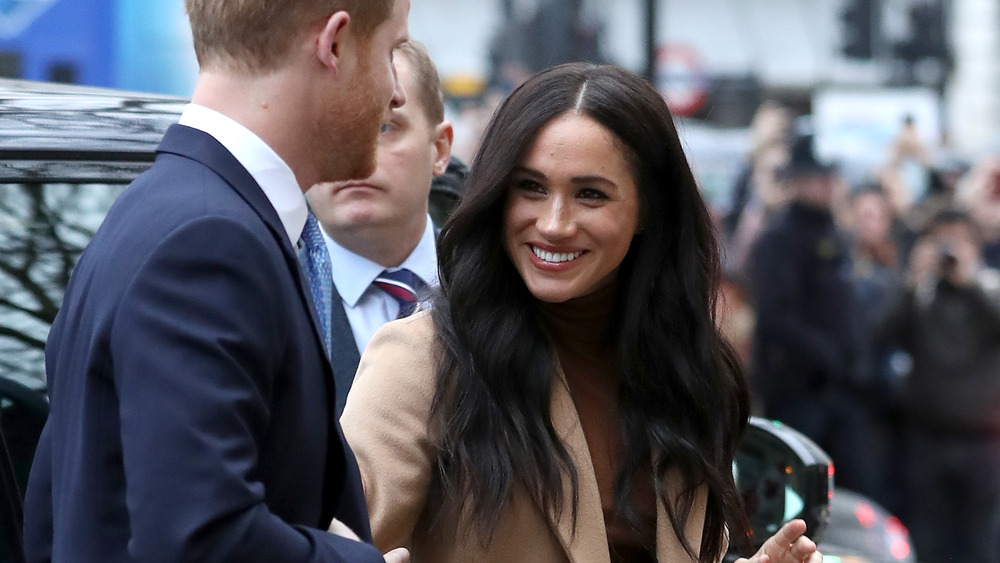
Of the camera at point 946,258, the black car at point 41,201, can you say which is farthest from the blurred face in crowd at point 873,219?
the black car at point 41,201

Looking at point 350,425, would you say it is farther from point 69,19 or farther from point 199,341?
point 69,19

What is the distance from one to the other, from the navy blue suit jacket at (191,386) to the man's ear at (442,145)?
175 centimetres

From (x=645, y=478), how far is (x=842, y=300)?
5002 mm

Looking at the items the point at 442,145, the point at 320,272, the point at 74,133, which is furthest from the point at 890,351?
the point at 74,133

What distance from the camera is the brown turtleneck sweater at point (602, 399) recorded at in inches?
102

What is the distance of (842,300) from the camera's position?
7.39m

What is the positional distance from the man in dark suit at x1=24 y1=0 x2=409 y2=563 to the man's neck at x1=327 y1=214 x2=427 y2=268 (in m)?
1.33

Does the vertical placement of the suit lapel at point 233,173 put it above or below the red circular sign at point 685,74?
above

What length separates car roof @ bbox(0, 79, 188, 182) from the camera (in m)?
2.37

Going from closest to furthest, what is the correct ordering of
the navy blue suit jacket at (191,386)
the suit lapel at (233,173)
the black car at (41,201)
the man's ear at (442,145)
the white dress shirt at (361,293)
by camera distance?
the navy blue suit jacket at (191,386) < the suit lapel at (233,173) < the black car at (41,201) < the white dress shirt at (361,293) < the man's ear at (442,145)

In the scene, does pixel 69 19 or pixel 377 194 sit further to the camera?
pixel 69 19

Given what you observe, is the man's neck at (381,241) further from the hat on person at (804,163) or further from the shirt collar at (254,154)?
the hat on person at (804,163)

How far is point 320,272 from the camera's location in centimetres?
292

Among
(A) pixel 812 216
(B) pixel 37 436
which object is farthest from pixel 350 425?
(A) pixel 812 216
